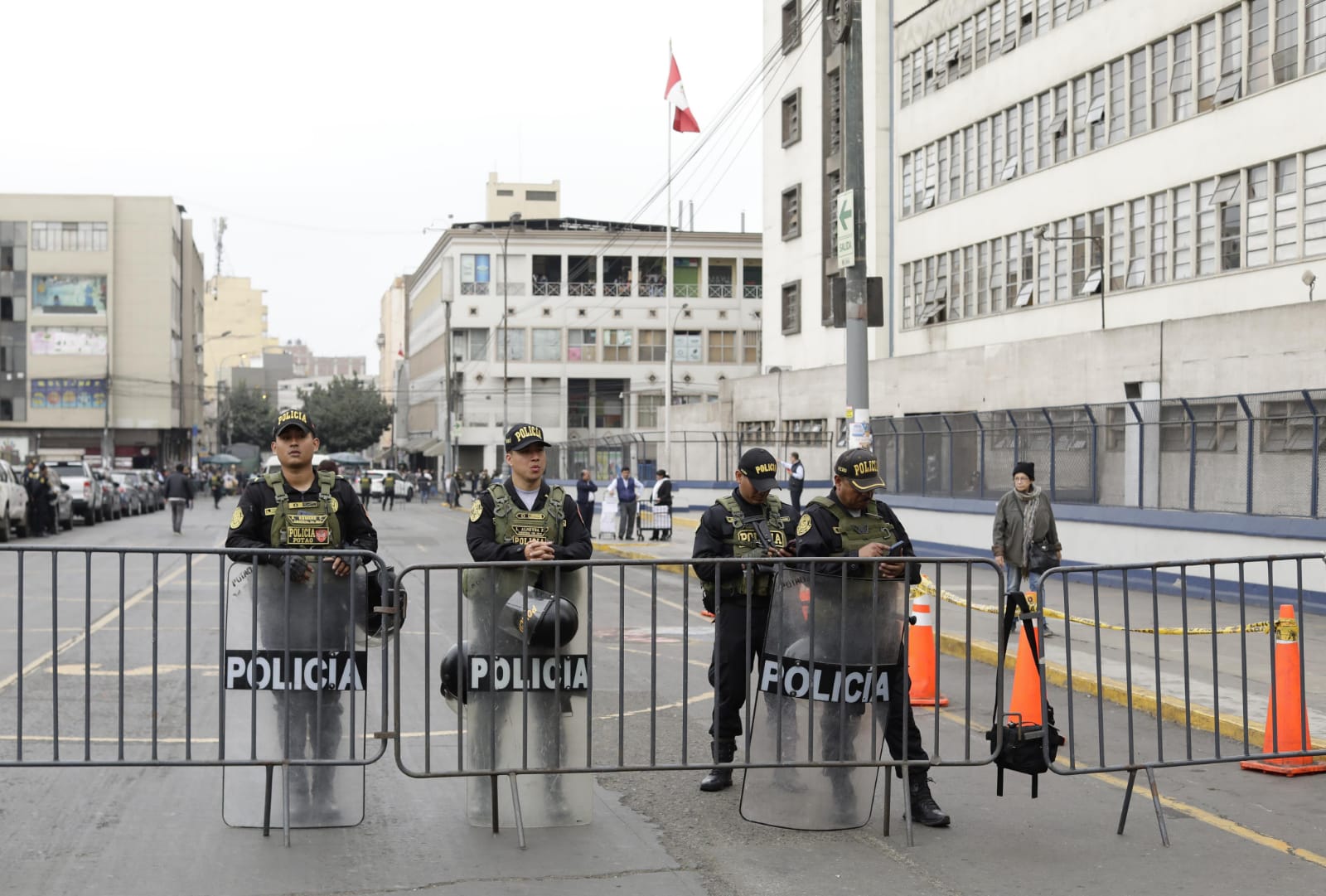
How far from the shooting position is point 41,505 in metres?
34.2

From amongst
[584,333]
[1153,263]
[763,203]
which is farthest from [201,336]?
[1153,263]

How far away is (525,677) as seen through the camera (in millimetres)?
6793

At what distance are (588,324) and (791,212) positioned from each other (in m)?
36.7

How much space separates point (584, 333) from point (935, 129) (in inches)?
1878

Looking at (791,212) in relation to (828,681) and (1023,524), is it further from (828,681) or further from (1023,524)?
(828,681)

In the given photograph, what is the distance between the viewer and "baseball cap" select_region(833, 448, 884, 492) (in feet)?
23.6

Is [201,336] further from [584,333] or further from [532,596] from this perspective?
[532,596]

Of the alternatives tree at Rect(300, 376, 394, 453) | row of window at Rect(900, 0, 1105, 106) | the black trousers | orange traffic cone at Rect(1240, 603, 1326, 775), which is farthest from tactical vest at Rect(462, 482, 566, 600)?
tree at Rect(300, 376, 394, 453)

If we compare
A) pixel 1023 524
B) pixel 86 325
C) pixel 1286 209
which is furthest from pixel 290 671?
pixel 86 325

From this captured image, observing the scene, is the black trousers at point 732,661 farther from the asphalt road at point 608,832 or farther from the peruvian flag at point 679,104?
the peruvian flag at point 679,104

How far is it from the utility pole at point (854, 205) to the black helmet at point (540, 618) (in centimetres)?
1127

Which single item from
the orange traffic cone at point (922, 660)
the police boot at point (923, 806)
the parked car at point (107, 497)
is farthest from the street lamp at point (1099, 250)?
the parked car at point (107, 497)

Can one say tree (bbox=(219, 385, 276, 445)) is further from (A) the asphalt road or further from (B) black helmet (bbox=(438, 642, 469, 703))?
(B) black helmet (bbox=(438, 642, 469, 703))

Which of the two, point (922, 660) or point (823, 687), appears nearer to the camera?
point (823, 687)
